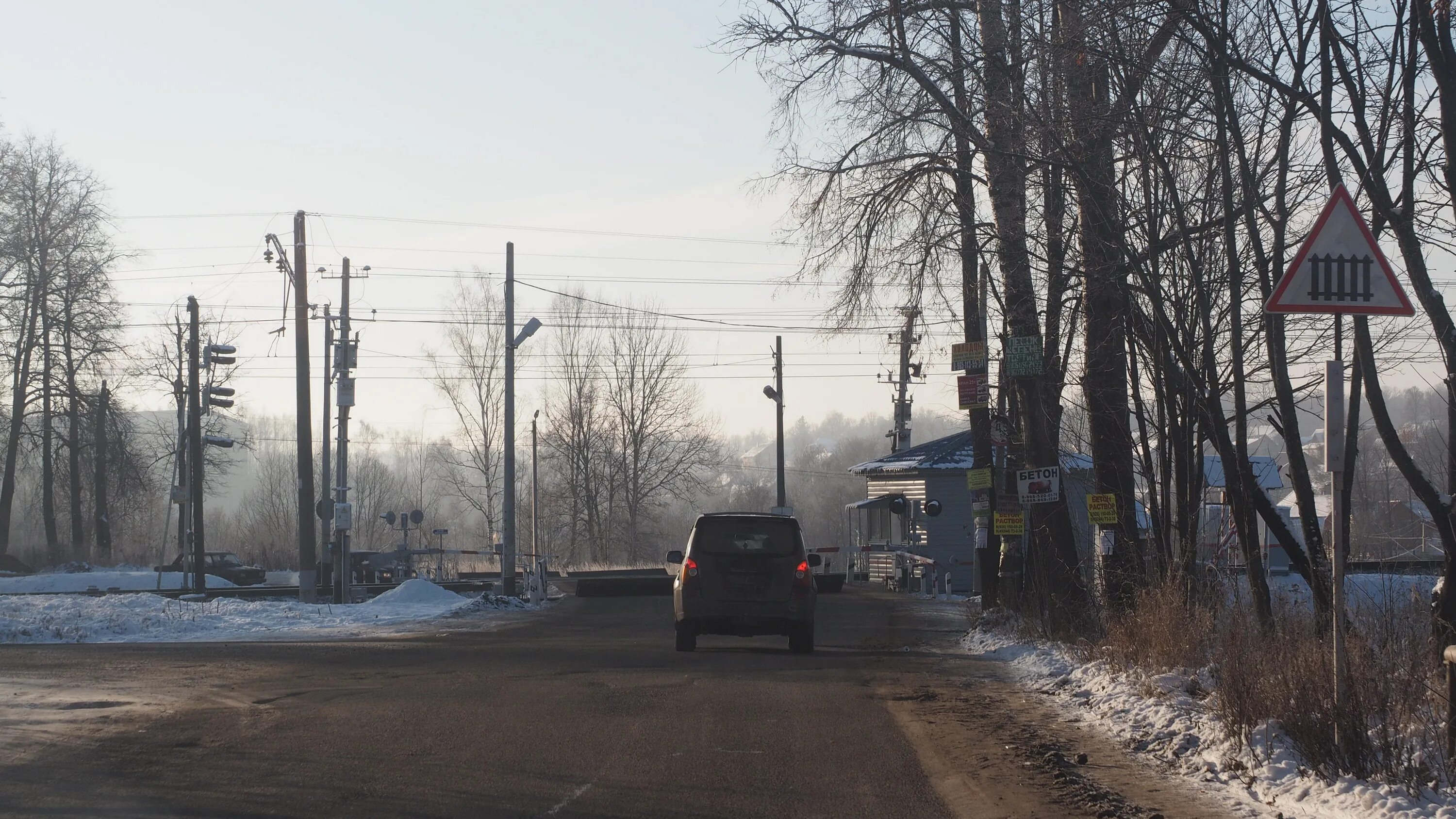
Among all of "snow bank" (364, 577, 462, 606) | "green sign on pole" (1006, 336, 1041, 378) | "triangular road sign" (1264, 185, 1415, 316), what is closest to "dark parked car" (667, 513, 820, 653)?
"green sign on pole" (1006, 336, 1041, 378)

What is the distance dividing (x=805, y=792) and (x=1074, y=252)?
30.9ft

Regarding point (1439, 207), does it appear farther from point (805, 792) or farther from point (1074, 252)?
point (805, 792)

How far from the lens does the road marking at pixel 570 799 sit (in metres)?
6.64

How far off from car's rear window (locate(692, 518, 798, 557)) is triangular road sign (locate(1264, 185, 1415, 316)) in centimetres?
921

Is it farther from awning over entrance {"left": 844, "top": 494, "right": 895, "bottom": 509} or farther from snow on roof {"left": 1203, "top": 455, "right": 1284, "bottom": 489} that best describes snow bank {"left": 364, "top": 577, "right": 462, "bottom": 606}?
snow on roof {"left": 1203, "top": 455, "right": 1284, "bottom": 489}

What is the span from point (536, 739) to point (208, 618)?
14997 mm

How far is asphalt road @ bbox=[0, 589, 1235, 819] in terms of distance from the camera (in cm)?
696

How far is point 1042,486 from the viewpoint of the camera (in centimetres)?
1802

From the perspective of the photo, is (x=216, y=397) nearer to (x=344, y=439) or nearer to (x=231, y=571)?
(x=344, y=439)

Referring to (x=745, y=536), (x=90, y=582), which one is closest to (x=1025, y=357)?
(x=745, y=536)

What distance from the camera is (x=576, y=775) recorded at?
301 inches

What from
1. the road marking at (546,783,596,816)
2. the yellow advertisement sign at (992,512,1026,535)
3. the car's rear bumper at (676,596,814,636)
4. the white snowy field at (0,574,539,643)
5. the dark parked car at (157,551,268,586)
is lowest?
the dark parked car at (157,551,268,586)

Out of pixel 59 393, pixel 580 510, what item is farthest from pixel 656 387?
pixel 59 393

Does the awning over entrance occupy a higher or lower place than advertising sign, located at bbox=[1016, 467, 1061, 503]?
lower
